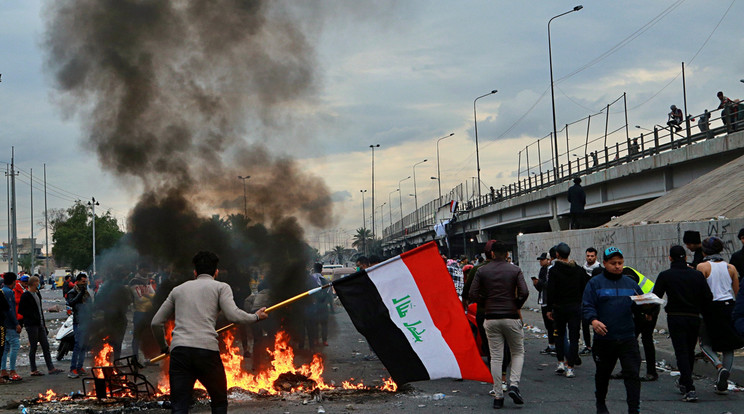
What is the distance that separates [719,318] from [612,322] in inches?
93.1

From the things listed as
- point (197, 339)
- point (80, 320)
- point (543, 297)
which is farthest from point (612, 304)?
point (80, 320)

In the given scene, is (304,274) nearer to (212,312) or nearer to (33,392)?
(33,392)

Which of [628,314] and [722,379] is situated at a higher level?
[628,314]

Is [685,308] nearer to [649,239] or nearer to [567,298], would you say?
[567,298]

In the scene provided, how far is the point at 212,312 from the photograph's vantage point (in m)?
5.39

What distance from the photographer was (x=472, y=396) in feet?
25.4

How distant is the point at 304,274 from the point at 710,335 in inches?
263

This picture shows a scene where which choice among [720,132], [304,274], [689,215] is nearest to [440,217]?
[720,132]

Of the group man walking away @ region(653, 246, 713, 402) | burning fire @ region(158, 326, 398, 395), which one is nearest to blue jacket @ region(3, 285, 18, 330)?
burning fire @ region(158, 326, 398, 395)

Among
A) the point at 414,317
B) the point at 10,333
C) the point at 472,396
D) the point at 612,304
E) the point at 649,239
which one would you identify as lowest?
the point at 472,396

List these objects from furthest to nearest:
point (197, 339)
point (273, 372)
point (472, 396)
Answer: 1. point (273, 372)
2. point (472, 396)
3. point (197, 339)

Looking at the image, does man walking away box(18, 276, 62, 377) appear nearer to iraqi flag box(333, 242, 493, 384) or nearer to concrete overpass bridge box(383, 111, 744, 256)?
iraqi flag box(333, 242, 493, 384)

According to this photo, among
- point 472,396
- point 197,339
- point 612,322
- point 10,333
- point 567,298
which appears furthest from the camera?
point 10,333

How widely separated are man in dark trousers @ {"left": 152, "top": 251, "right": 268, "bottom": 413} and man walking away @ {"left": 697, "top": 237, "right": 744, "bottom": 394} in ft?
16.8
